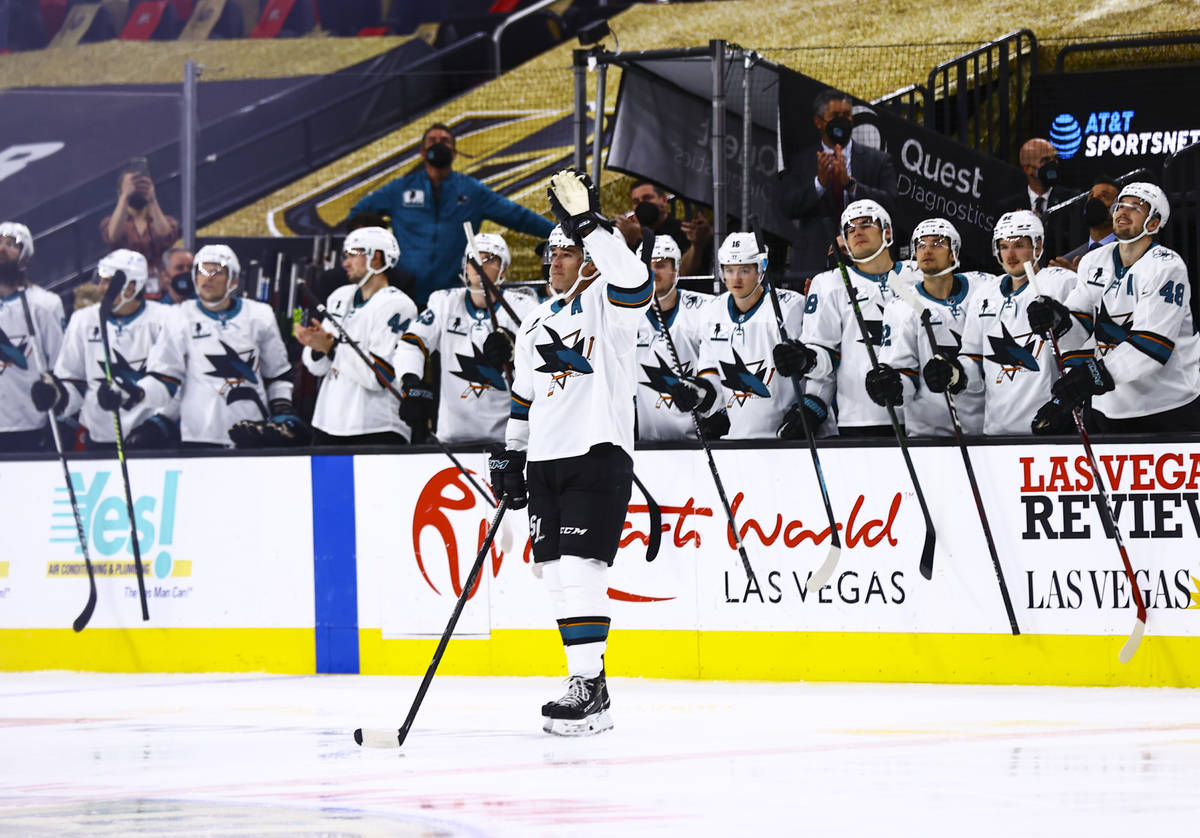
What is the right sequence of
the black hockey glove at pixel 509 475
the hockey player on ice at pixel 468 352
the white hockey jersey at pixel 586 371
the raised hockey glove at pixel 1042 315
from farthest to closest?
the hockey player on ice at pixel 468 352 → the raised hockey glove at pixel 1042 315 → the black hockey glove at pixel 509 475 → the white hockey jersey at pixel 586 371

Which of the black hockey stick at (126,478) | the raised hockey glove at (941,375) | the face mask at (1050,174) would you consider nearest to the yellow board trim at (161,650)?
the black hockey stick at (126,478)

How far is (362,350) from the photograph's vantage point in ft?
26.4

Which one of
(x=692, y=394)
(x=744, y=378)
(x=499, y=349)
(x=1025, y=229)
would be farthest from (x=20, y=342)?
(x=1025, y=229)

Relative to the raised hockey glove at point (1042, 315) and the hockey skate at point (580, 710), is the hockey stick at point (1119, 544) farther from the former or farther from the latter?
the hockey skate at point (580, 710)

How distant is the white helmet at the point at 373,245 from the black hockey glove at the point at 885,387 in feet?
8.44

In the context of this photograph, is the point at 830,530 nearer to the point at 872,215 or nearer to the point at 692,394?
the point at 692,394

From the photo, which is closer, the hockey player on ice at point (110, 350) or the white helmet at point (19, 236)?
the hockey player on ice at point (110, 350)

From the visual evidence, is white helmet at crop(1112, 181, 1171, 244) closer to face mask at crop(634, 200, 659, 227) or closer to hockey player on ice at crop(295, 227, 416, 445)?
face mask at crop(634, 200, 659, 227)

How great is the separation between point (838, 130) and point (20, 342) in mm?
4382

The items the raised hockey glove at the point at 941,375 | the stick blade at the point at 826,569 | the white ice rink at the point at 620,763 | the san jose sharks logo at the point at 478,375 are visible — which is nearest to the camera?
the white ice rink at the point at 620,763

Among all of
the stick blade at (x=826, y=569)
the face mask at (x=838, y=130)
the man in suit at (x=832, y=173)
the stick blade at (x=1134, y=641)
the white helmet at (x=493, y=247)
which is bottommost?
the stick blade at (x=1134, y=641)

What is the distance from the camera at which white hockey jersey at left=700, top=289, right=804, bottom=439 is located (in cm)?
741

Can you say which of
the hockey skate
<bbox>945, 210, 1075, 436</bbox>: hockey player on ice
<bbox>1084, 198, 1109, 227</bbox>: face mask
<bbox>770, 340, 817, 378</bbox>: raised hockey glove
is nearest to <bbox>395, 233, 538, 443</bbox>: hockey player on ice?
<bbox>770, 340, 817, 378</bbox>: raised hockey glove

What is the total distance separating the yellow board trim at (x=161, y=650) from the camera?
298 inches
